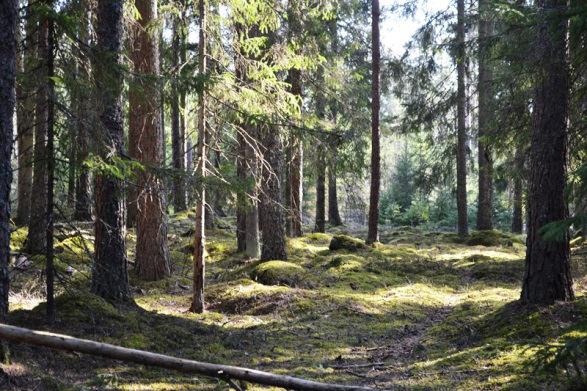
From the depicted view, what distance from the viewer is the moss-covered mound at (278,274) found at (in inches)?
441

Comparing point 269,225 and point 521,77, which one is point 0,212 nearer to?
point 521,77

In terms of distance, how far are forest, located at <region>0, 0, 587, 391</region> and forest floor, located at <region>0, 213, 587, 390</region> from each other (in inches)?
1.6

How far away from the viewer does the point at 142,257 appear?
445 inches

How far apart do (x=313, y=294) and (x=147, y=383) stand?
5354 mm

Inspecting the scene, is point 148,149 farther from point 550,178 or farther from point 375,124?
point 375,124

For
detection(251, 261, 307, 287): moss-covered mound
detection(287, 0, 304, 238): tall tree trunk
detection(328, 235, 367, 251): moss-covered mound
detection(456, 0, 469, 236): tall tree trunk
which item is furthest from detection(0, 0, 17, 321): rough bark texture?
detection(456, 0, 469, 236): tall tree trunk

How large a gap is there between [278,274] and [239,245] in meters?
3.57

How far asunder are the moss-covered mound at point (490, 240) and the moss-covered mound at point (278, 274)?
28.2 ft

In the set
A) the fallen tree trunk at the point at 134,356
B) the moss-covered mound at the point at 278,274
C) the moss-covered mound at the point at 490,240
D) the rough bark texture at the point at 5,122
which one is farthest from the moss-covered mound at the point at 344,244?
the fallen tree trunk at the point at 134,356

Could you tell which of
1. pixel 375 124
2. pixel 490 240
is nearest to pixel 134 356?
pixel 375 124

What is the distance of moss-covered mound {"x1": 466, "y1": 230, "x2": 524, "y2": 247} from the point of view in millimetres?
17656

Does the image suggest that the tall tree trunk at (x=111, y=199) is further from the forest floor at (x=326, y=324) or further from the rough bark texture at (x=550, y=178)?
the rough bark texture at (x=550, y=178)

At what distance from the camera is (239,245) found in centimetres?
1477

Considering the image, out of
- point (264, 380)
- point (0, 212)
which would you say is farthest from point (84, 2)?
point (264, 380)
